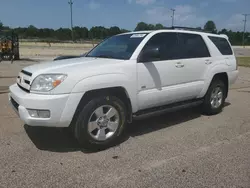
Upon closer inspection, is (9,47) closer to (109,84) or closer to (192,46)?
(192,46)

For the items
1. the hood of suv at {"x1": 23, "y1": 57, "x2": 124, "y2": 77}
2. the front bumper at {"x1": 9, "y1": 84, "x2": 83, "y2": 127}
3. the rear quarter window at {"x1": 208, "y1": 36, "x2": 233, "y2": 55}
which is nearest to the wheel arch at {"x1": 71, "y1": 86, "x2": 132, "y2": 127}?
the front bumper at {"x1": 9, "y1": 84, "x2": 83, "y2": 127}

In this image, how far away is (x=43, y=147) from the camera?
4.21 metres

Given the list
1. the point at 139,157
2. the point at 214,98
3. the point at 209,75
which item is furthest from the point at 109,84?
the point at 214,98

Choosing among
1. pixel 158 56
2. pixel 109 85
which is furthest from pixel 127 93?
pixel 158 56

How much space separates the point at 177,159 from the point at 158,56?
163 cm

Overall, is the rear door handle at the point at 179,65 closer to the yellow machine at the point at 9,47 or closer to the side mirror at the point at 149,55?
the side mirror at the point at 149,55

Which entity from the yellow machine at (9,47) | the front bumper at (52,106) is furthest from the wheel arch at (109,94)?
the yellow machine at (9,47)

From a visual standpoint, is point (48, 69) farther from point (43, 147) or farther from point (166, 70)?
point (166, 70)

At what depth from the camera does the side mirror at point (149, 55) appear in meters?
4.48

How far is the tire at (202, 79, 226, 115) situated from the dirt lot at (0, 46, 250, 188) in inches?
21.5

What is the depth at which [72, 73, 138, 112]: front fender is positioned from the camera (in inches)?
151

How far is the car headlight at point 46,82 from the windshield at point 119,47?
1.19 metres

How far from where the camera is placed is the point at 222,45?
635cm

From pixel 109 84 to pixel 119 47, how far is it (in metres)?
1.13
